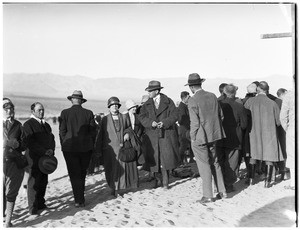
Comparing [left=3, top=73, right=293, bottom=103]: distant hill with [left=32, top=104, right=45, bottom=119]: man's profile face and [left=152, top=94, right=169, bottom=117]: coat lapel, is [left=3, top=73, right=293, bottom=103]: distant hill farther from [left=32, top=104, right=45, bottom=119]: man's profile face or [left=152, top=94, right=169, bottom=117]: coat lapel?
[left=32, top=104, right=45, bottom=119]: man's profile face

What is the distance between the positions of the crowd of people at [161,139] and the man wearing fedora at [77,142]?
0.02 metres

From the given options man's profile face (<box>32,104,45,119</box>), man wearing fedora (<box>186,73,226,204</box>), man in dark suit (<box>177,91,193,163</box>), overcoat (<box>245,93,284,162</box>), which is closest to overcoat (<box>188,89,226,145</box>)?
man wearing fedora (<box>186,73,226,204</box>)

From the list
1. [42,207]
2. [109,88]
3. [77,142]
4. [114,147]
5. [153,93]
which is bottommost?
[42,207]

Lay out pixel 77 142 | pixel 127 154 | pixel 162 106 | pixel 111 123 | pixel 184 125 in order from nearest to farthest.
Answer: pixel 77 142, pixel 127 154, pixel 111 123, pixel 162 106, pixel 184 125

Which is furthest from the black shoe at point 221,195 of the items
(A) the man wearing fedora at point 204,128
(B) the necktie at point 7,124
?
(B) the necktie at point 7,124

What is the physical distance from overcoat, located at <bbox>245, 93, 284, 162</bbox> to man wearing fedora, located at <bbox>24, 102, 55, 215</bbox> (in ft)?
11.7

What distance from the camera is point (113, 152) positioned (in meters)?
6.02

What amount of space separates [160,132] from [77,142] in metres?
1.58

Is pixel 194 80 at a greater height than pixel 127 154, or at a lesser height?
greater

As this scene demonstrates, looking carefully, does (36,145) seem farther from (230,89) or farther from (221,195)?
(230,89)

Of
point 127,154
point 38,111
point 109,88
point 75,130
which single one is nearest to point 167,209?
point 127,154

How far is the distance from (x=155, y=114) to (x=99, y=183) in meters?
2.10

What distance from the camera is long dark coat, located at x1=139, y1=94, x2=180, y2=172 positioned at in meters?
6.35

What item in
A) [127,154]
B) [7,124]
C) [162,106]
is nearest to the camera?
[7,124]
